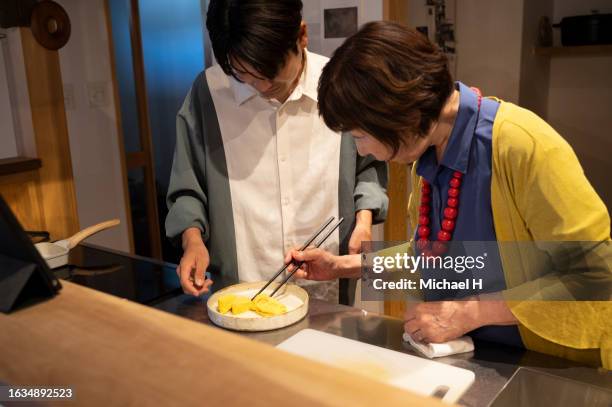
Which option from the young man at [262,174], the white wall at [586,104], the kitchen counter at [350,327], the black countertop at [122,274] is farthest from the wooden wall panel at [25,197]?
the white wall at [586,104]

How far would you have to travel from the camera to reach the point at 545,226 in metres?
0.93

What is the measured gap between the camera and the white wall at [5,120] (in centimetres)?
244

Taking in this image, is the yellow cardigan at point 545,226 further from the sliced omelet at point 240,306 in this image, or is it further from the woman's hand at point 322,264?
the sliced omelet at point 240,306

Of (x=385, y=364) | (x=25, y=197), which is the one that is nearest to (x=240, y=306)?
(x=385, y=364)

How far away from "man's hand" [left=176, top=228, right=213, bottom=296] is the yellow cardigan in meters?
0.63

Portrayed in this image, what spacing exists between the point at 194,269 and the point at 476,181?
0.64m

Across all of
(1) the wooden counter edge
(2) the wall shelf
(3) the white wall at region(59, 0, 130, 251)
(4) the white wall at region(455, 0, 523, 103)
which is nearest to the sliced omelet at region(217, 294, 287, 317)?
(1) the wooden counter edge

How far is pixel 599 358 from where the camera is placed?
3.20ft

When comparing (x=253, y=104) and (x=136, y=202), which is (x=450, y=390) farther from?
(x=136, y=202)

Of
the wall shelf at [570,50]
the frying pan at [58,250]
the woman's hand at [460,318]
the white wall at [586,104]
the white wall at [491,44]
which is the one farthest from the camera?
the white wall at [586,104]

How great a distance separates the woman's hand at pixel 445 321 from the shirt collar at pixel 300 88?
68 cm

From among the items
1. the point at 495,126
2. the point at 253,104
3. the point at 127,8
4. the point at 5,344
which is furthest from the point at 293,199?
the point at 127,8

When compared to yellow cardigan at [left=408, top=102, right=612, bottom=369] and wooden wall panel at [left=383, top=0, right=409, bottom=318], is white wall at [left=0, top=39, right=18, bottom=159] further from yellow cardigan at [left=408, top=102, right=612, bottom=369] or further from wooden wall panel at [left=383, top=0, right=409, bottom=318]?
yellow cardigan at [left=408, top=102, right=612, bottom=369]

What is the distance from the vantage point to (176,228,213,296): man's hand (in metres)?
1.26
